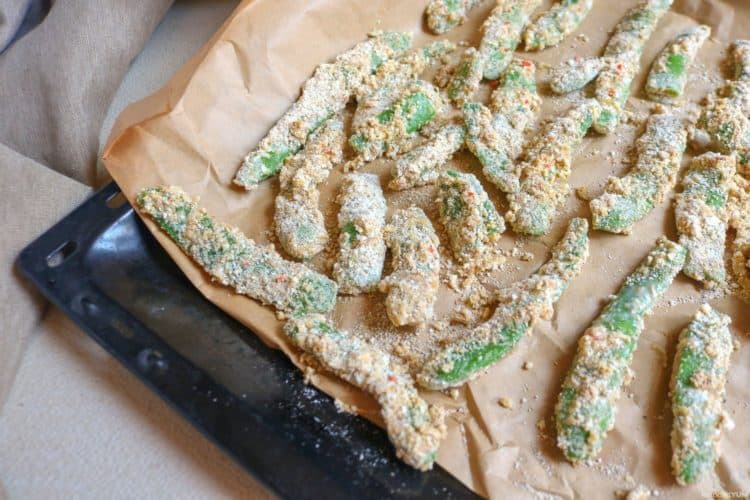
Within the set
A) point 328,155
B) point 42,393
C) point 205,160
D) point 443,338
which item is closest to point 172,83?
point 205,160

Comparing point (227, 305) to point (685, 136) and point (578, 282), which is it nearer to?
point (578, 282)

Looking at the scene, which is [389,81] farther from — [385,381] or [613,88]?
[385,381]

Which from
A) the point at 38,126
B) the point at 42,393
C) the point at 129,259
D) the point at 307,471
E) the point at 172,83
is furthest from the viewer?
the point at 38,126

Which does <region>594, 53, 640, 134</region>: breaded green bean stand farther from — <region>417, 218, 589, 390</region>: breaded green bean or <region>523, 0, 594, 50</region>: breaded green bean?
<region>417, 218, 589, 390</region>: breaded green bean

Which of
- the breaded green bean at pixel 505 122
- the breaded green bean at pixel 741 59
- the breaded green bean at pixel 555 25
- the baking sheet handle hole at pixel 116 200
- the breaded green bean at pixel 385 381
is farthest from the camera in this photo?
the breaded green bean at pixel 555 25

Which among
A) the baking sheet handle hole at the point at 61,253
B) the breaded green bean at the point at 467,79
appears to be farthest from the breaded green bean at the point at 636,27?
the baking sheet handle hole at the point at 61,253

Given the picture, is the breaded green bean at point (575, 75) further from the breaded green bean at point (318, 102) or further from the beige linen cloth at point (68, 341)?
the beige linen cloth at point (68, 341)

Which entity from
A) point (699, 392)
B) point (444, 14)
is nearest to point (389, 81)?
point (444, 14)
